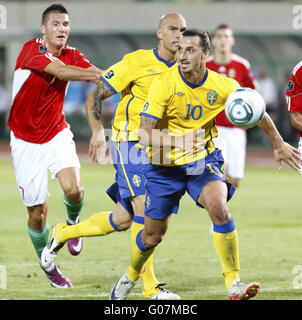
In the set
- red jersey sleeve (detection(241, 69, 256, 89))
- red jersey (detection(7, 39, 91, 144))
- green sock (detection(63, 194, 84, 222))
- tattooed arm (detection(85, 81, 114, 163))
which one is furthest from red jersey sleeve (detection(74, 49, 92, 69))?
red jersey sleeve (detection(241, 69, 256, 89))

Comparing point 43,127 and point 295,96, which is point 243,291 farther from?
point 43,127

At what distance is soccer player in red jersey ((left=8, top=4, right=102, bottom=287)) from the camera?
24.7 ft

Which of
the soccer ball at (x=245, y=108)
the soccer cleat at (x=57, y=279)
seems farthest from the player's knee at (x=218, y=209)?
the soccer cleat at (x=57, y=279)

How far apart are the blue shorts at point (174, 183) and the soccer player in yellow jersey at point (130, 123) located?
418 millimetres

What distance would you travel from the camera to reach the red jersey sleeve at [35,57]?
7.34 metres

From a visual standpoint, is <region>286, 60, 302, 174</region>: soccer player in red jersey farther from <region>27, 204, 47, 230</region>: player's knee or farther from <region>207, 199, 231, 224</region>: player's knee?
<region>27, 204, 47, 230</region>: player's knee

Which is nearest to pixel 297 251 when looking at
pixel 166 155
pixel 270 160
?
pixel 166 155

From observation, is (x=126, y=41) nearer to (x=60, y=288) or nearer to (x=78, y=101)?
(x=78, y=101)

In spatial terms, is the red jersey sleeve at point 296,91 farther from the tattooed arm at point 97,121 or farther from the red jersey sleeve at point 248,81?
the red jersey sleeve at point 248,81

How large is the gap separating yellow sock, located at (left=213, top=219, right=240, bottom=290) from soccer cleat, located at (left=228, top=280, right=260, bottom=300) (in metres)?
0.12

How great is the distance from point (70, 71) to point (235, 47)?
1935 cm

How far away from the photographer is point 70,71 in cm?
709

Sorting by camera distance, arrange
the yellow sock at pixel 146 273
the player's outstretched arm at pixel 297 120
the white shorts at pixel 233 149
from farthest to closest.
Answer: the white shorts at pixel 233 149, the player's outstretched arm at pixel 297 120, the yellow sock at pixel 146 273

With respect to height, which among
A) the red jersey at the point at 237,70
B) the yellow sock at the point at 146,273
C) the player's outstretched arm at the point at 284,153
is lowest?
the yellow sock at the point at 146,273
